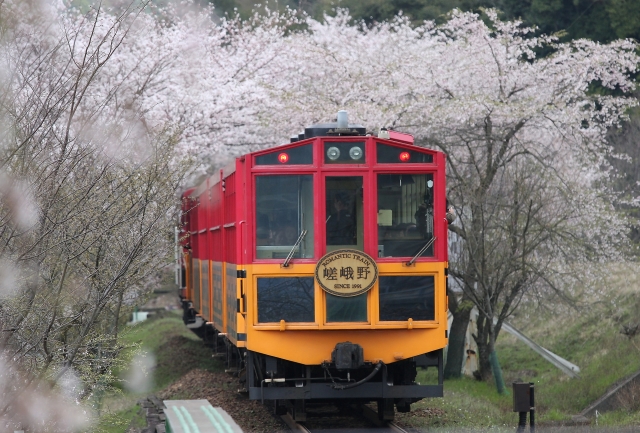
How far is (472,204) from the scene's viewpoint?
44.0 feet

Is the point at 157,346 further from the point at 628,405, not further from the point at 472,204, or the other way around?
the point at 628,405

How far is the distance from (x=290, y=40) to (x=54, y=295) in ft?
52.2

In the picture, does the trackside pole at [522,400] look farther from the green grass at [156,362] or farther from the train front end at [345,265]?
the green grass at [156,362]

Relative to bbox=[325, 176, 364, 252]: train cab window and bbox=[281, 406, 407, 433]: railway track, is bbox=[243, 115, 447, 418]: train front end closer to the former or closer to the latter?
bbox=[325, 176, 364, 252]: train cab window

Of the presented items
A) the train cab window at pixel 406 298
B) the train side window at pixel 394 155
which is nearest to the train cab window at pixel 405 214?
the train side window at pixel 394 155

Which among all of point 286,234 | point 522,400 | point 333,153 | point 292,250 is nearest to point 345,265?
point 292,250

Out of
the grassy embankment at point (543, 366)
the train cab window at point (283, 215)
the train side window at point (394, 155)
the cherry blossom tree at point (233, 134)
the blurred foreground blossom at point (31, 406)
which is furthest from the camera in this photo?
the grassy embankment at point (543, 366)

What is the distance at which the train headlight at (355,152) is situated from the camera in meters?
8.98

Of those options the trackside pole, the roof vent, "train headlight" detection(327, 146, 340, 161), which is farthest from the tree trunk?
"train headlight" detection(327, 146, 340, 161)

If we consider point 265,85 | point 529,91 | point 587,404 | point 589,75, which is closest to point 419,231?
point 587,404

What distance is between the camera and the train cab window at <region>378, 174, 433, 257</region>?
8.91 metres

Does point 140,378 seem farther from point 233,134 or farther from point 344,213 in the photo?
point 233,134

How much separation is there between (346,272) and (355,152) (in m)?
1.17

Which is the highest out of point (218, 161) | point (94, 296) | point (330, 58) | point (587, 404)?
point (330, 58)
